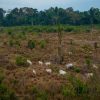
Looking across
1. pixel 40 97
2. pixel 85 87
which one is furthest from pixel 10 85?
pixel 85 87

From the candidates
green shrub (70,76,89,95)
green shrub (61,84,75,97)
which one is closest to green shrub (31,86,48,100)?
green shrub (61,84,75,97)

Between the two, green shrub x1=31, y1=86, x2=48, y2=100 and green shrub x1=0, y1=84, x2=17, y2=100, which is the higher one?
green shrub x1=0, y1=84, x2=17, y2=100

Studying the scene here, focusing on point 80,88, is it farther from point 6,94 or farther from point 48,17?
point 48,17

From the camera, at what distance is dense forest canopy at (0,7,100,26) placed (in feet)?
121

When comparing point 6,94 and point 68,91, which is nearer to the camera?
point 6,94

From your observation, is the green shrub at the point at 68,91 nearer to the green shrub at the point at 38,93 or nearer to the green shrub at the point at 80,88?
the green shrub at the point at 80,88

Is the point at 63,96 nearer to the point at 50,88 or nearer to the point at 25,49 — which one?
the point at 50,88

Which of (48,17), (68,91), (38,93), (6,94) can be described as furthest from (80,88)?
(48,17)

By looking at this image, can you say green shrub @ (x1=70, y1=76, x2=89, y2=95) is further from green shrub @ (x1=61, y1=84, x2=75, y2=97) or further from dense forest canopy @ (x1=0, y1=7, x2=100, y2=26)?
dense forest canopy @ (x1=0, y1=7, x2=100, y2=26)

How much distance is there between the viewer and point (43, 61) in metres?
11.1

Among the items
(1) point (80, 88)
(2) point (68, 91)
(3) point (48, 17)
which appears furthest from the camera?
(3) point (48, 17)

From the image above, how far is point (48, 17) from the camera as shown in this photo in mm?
40062

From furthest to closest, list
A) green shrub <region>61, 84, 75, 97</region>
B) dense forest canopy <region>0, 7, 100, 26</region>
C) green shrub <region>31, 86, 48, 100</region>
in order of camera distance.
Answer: dense forest canopy <region>0, 7, 100, 26</region> < green shrub <region>61, 84, 75, 97</region> < green shrub <region>31, 86, 48, 100</region>

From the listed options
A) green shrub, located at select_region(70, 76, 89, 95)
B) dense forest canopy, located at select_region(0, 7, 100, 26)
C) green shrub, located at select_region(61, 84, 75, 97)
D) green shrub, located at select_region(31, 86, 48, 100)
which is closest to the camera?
green shrub, located at select_region(31, 86, 48, 100)
